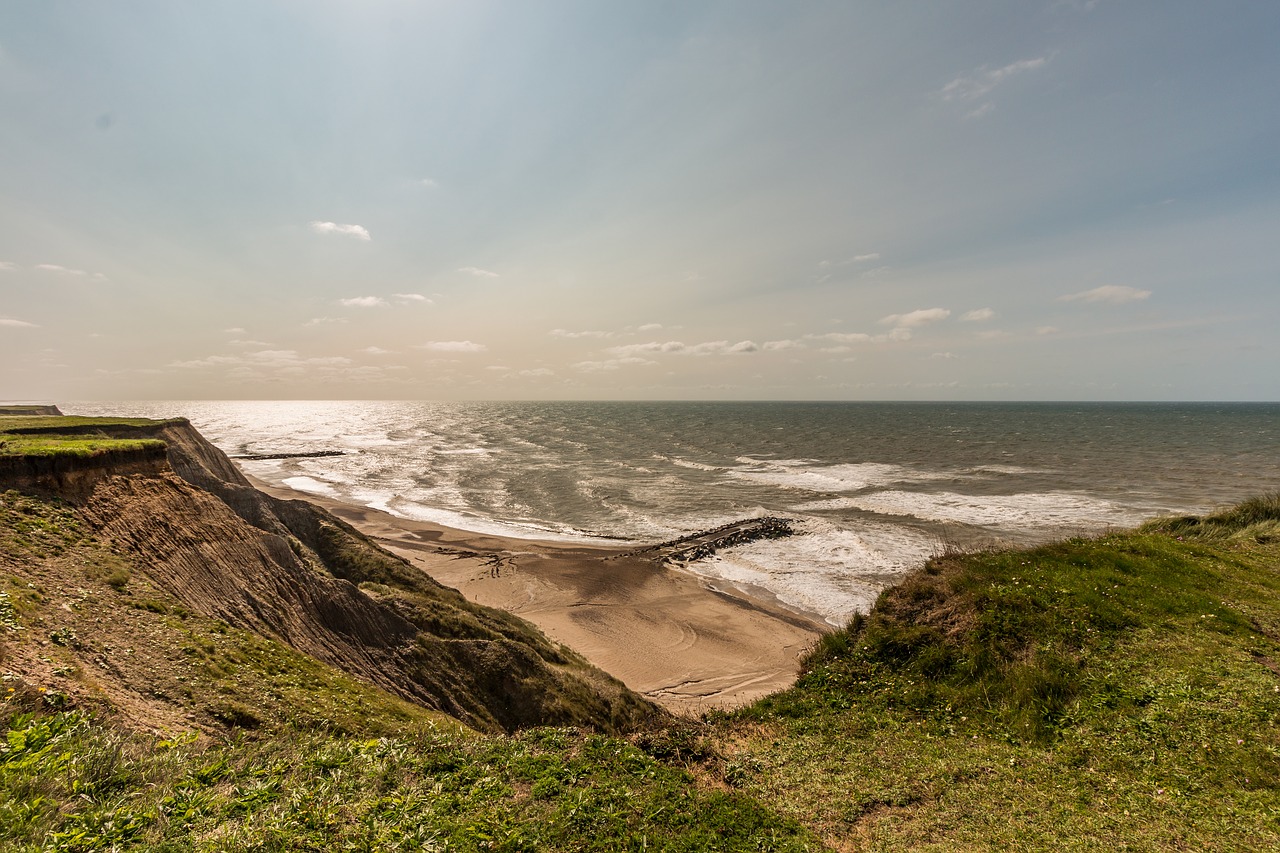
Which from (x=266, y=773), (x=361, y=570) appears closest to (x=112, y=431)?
(x=361, y=570)

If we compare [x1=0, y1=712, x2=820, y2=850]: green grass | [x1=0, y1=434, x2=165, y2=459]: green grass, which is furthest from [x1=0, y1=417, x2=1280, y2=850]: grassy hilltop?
[x1=0, y1=434, x2=165, y2=459]: green grass

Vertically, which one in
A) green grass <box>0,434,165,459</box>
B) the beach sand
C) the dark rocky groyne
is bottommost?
the beach sand

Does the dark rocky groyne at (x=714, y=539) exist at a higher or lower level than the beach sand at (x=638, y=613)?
higher

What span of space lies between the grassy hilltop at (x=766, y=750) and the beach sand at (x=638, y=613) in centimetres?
692

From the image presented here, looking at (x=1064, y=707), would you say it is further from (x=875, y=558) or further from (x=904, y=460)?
(x=904, y=460)

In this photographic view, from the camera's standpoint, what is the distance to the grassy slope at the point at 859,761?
6.50 m

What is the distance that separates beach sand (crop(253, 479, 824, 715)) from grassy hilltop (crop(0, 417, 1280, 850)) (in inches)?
272

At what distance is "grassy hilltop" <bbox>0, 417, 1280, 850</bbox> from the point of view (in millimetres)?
6598

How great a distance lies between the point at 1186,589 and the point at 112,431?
2005 inches

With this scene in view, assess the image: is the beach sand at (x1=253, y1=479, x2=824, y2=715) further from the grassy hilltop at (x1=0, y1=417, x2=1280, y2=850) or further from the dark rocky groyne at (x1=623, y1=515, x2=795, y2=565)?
Result: the grassy hilltop at (x1=0, y1=417, x2=1280, y2=850)

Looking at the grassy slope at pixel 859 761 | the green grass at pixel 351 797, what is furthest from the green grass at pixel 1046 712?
the green grass at pixel 351 797

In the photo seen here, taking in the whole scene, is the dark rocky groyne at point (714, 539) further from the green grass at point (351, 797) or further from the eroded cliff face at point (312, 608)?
the green grass at point (351, 797)

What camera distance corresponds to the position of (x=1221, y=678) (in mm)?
11273

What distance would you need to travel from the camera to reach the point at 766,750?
38.6 feet
